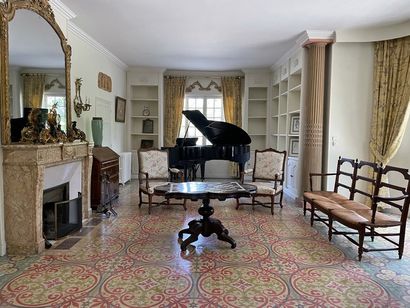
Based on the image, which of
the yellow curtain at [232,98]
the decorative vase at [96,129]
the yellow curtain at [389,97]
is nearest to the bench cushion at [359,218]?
the yellow curtain at [389,97]

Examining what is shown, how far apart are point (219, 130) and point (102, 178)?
2074 millimetres

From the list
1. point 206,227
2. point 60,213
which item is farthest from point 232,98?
point 60,213

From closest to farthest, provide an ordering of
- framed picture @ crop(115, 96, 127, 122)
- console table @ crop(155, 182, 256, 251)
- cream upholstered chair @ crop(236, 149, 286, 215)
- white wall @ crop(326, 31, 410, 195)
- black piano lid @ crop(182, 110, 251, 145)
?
1. console table @ crop(155, 182, 256, 251)
2. white wall @ crop(326, 31, 410, 195)
3. cream upholstered chair @ crop(236, 149, 286, 215)
4. black piano lid @ crop(182, 110, 251, 145)
5. framed picture @ crop(115, 96, 127, 122)

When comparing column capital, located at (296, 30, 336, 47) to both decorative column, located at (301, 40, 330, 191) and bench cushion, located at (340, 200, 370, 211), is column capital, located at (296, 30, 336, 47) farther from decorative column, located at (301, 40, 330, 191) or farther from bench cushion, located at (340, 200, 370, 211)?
bench cushion, located at (340, 200, 370, 211)

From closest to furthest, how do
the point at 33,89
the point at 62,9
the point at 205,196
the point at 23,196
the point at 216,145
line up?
the point at 23,196 < the point at 205,196 < the point at 33,89 < the point at 62,9 < the point at 216,145

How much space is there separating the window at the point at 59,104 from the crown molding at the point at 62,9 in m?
1.07

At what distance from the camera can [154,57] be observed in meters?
6.29

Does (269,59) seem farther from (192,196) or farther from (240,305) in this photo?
(240,305)

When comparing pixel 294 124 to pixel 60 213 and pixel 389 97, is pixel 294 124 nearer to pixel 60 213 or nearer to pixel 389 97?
pixel 389 97

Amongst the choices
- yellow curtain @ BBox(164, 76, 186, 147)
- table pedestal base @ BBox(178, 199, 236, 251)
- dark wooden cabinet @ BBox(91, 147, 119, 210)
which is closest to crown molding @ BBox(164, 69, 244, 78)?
yellow curtain @ BBox(164, 76, 186, 147)

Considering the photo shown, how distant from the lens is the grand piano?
5027 mm

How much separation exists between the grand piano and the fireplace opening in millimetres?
1992

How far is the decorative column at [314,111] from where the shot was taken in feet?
15.2

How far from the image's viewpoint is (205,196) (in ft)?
10.2
